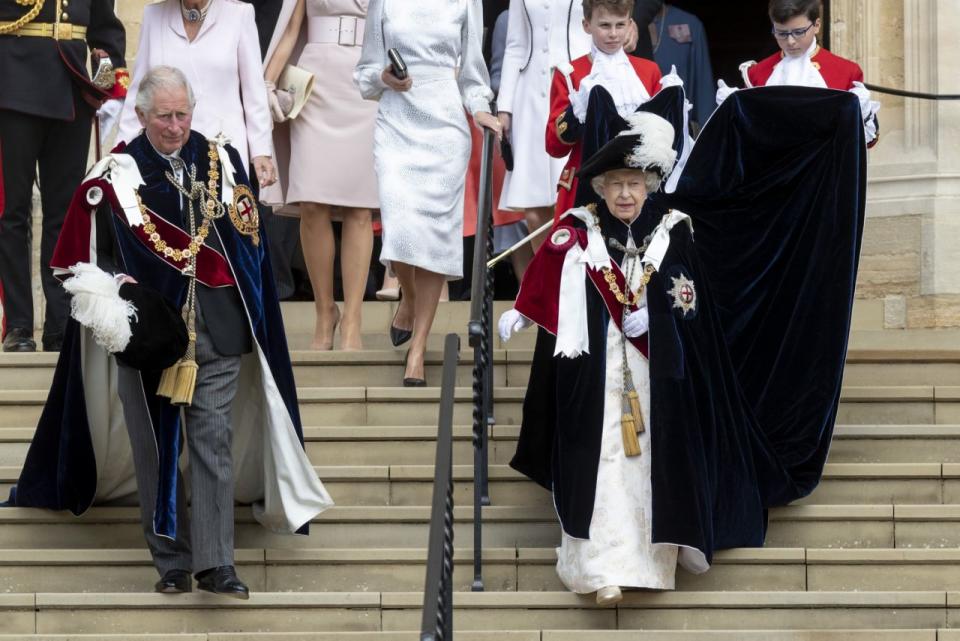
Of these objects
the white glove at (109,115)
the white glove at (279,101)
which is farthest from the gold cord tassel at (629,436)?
the white glove at (109,115)

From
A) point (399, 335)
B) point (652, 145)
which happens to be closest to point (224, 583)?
point (652, 145)

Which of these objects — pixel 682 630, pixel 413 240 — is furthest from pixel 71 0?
pixel 682 630

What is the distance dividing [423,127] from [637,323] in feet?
5.97

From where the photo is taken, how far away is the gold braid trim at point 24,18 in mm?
8891

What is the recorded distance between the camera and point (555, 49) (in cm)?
912

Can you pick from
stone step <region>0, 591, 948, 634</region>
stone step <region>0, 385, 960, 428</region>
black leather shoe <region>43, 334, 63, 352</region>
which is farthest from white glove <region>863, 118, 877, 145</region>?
black leather shoe <region>43, 334, 63, 352</region>

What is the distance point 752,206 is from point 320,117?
6.69 ft

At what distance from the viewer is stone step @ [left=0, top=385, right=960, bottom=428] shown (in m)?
8.20

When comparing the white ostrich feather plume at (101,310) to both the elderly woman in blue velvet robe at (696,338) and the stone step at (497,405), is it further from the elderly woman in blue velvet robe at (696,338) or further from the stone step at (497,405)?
the stone step at (497,405)

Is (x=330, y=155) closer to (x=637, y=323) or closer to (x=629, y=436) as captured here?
(x=637, y=323)

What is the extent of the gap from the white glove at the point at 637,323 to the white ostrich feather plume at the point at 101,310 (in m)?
1.66

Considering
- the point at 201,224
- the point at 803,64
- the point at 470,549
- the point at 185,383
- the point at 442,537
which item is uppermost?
the point at 803,64

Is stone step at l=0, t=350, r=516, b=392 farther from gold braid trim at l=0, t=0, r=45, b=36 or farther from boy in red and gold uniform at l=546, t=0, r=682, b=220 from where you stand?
gold braid trim at l=0, t=0, r=45, b=36

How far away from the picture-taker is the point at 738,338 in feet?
26.0
